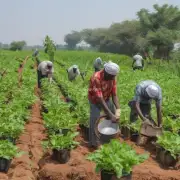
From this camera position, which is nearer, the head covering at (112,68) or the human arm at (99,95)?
the head covering at (112,68)

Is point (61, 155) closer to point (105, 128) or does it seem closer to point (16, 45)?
point (105, 128)

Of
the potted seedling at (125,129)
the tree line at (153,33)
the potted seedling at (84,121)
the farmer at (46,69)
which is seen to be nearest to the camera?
the potted seedling at (125,129)

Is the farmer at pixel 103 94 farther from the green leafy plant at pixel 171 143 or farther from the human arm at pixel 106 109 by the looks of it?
the green leafy plant at pixel 171 143

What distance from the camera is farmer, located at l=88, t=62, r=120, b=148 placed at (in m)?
7.18

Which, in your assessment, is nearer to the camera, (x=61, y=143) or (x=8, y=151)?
(x=8, y=151)

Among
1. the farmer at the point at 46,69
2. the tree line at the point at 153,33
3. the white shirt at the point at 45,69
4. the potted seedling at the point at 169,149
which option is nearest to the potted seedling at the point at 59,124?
the potted seedling at the point at 169,149

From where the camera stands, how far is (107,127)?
7.33m

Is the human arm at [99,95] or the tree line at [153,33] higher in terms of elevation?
the tree line at [153,33]

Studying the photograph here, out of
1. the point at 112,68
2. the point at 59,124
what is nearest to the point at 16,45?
the point at 59,124

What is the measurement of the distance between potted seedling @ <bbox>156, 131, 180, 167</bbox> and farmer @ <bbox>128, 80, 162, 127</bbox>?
2.69ft

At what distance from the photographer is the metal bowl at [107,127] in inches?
287

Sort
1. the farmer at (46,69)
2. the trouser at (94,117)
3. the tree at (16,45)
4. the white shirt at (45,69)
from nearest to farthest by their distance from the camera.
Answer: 1. the trouser at (94,117)
2. the farmer at (46,69)
3. the white shirt at (45,69)
4. the tree at (16,45)

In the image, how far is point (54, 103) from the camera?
1012 cm

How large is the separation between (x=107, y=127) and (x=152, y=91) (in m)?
1.03
